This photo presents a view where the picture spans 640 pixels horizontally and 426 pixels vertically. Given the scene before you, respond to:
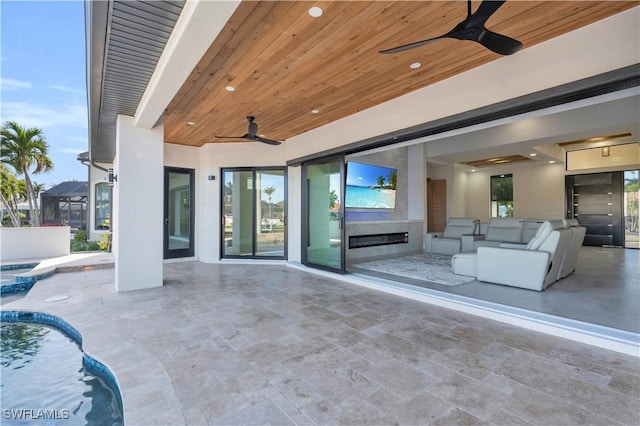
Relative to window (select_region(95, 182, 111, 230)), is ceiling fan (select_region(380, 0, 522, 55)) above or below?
above

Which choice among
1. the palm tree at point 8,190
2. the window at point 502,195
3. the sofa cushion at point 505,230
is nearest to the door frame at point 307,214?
the sofa cushion at point 505,230

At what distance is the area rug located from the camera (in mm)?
5064

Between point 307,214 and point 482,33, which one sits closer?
point 482,33

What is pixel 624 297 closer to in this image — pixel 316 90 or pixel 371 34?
pixel 371 34

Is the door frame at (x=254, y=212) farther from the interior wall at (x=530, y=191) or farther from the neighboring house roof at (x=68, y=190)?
the neighboring house roof at (x=68, y=190)

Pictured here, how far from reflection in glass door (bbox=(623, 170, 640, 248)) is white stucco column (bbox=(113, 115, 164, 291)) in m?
12.8

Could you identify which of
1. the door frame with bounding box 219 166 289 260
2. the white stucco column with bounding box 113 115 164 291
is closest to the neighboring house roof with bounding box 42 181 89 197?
the door frame with bounding box 219 166 289 260

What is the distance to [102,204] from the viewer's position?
10812mm

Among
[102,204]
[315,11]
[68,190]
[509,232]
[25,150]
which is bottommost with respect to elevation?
[509,232]

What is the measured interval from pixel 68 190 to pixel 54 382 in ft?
48.7

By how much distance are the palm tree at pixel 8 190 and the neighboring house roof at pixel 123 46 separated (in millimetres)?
7747

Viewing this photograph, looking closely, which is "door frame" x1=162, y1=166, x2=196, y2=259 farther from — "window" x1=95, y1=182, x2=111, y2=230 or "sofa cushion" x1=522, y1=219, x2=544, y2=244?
"sofa cushion" x1=522, y1=219, x2=544, y2=244

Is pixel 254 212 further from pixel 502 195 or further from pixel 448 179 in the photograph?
pixel 502 195

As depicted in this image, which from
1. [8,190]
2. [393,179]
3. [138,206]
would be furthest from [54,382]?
[8,190]
